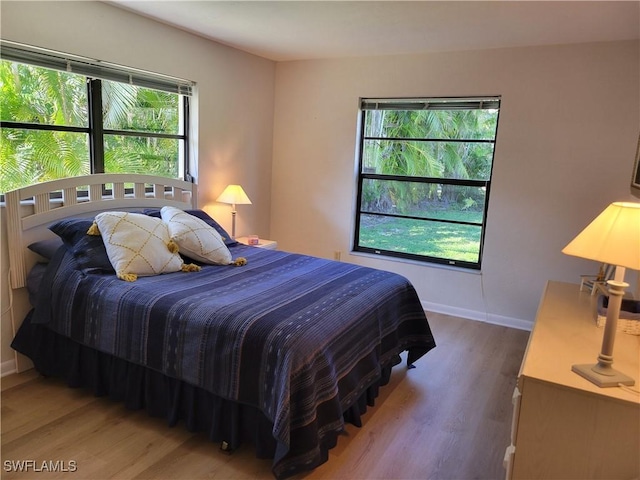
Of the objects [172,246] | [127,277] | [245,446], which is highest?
[172,246]

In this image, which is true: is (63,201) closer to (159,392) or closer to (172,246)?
(172,246)

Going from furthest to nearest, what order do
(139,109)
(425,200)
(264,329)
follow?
(425,200) → (139,109) → (264,329)

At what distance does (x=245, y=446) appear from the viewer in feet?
7.06

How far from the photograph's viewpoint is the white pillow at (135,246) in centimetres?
253

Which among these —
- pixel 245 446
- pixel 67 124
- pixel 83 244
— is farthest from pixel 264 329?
pixel 67 124

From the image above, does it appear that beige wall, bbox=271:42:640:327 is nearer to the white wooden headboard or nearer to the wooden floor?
the wooden floor

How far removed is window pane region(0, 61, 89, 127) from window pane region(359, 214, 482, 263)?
2.64 meters

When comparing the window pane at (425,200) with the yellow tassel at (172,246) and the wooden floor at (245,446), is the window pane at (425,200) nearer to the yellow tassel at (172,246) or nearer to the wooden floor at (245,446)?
the wooden floor at (245,446)

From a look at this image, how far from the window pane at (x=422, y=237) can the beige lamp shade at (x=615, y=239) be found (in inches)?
105

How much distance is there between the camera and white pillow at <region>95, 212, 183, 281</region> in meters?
2.53

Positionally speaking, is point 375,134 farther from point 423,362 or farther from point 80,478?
point 80,478

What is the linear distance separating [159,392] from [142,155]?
1982mm

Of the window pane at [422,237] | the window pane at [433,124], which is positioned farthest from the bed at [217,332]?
the window pane at [433,124]

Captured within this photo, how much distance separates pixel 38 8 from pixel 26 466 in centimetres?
242
